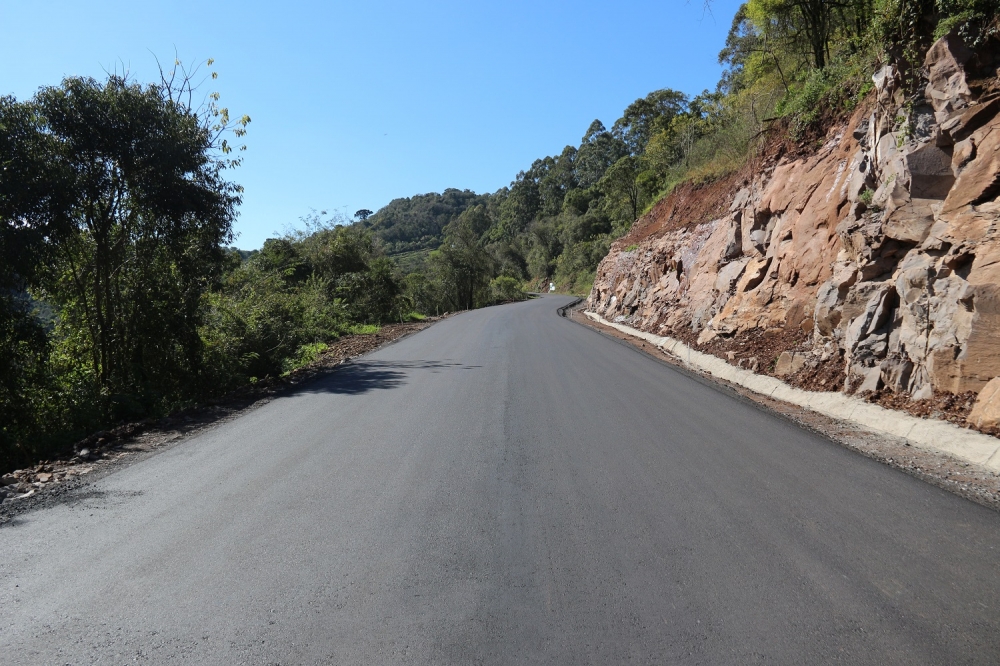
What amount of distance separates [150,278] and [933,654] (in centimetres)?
1293

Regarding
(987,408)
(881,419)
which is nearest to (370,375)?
(881,419)

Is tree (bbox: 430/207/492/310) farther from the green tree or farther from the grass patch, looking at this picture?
the green tree

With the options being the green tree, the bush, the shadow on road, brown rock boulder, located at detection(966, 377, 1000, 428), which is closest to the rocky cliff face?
brown rock boulder, located at detection(966, 377, 1000, 428)

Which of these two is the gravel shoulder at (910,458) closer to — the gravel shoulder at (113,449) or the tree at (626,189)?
the gravel shoulder at (113,449)

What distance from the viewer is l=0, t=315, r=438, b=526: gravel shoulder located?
6438mm

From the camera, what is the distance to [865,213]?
11906 millimetres

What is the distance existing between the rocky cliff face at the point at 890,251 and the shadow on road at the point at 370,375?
22.6ft

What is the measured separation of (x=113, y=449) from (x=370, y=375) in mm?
6277

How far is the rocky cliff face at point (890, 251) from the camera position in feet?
27.5

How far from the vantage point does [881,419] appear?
852 cm

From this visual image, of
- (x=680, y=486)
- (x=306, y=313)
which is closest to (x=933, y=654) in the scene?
(x=680, y=486)

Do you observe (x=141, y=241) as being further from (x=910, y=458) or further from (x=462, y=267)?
(x=462, y=267)

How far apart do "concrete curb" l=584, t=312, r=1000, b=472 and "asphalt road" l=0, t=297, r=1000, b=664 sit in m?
1.05

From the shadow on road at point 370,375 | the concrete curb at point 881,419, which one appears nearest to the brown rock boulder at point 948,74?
the concrete curb at point 881,419
